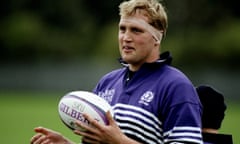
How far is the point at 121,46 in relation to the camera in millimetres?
7316

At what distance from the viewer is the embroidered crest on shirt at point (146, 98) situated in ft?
23.3

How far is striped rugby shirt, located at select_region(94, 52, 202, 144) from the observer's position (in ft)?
22.8

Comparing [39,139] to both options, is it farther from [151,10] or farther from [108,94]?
[151,10]

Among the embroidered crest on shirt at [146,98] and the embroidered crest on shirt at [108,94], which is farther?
the embroidered crest on shirt at [108,94]

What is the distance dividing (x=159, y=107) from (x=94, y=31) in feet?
153

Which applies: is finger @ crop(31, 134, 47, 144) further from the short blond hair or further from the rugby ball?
the short blond hair

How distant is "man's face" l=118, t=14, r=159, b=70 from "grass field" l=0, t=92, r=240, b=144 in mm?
11134

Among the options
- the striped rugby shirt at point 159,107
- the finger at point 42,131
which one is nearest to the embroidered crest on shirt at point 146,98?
the striped rugby shirt at point 159,107

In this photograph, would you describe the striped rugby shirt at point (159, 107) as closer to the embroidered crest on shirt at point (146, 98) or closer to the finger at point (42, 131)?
the embroidered crest on shirt at point (146, 98)

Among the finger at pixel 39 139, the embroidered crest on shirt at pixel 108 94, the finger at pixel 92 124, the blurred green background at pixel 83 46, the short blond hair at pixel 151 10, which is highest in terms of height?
the short blond hair at pixel 151 10

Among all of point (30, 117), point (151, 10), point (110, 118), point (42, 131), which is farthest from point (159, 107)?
point (30, 117)

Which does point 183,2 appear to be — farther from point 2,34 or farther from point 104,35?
point 2,34

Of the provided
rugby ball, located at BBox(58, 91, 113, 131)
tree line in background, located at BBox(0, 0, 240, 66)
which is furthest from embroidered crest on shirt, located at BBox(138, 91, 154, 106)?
tree line in background, located at BBox(0, 0, 240, 66)

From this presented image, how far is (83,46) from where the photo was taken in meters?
51.6
